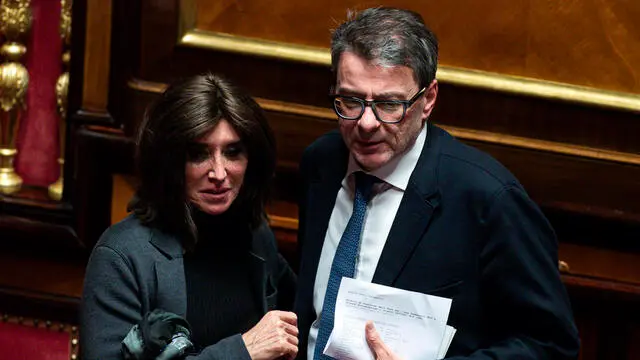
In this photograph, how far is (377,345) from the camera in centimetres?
227

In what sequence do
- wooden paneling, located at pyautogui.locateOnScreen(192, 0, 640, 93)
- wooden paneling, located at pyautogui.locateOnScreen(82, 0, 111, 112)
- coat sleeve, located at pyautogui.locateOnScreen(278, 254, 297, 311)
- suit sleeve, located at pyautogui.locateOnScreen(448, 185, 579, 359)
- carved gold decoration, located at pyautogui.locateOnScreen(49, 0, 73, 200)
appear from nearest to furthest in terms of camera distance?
suit sleeve, located at pyautogui.locateOnScreen(448, 185, 579, 359), coat sleeve, located at pyautogui.locateOnScreen(278, 254, 297, 311), wooden paneling, located at pyautogui.locateOnScreen(192, 0, 640, 93), wooden paneling, located at pyautogui.locateOnScreen(82, 0, 111, 112), carved gold decoration, located at pyautogui.locateOnScreen(49, 0, 73, 200)

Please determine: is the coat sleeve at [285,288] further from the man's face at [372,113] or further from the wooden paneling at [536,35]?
the wooden paneling at [536,35]

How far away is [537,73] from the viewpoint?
10.4 feet

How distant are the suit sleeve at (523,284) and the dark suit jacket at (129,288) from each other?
568mm

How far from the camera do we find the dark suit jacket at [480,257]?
7.41 feet

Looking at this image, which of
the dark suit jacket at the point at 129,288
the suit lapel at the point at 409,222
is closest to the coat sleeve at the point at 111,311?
the dark suit jacket at the point at 129,288

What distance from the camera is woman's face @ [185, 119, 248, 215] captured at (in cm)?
248

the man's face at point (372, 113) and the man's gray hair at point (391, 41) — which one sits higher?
the man's gray hair at point (391, 41)

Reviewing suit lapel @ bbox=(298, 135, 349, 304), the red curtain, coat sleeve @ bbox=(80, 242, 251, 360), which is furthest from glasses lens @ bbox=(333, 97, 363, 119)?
the red curtain

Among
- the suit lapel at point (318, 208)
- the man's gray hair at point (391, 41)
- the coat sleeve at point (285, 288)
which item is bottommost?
the coat sleeve at point (285, 288)

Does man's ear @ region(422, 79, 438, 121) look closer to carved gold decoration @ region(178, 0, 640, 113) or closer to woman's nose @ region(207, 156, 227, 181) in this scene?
woman's nose @ region(207, 156, 227, 181)

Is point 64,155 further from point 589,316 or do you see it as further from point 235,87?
point 589,316

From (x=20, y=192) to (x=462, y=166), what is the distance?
198 centimetres

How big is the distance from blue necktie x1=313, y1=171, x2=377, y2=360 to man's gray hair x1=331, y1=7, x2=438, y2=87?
0.31m
